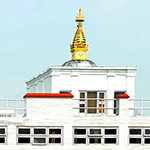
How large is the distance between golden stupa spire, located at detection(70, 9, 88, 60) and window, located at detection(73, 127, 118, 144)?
2113 cm

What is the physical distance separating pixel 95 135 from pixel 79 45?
23171 mm

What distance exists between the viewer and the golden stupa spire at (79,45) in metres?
55.4

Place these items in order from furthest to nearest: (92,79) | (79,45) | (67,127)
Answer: (79,45), (92,79), (67,127)

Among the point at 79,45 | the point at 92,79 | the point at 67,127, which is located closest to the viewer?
the point at 67,127

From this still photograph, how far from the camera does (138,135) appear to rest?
34781 mm

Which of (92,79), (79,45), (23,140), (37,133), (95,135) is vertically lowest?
(23,140)

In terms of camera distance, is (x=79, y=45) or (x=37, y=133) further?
(x=79, y=45)

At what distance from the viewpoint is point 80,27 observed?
5816 centimetres

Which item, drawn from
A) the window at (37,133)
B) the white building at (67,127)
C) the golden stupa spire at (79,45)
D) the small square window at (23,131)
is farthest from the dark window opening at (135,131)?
the golden stupa spire at (79,45)

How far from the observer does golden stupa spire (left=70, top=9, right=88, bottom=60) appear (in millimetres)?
55375

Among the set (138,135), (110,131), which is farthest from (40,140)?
(138,135)

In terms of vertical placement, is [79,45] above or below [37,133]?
Result: above

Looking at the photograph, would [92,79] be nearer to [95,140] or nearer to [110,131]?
[110,131]

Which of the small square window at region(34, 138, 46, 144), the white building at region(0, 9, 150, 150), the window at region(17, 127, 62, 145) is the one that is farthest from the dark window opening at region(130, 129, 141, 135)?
the small square window at region(34, 138, 46, 144)
